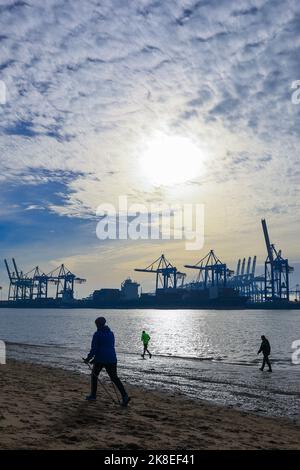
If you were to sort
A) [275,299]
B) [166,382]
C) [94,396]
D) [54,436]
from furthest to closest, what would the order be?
[275,299] → [166,382] → [94,396] → [54,436]

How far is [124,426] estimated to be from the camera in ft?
25.2

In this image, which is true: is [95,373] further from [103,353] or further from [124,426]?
[124,426]

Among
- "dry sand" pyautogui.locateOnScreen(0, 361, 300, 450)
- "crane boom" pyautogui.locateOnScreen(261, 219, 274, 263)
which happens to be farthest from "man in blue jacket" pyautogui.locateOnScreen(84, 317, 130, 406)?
"crane boom" pyautogui.locateOnScreen(261, 219, 274, 263)

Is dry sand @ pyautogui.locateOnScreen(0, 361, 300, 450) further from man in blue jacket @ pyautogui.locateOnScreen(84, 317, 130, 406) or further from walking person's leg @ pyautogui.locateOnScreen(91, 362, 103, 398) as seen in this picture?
man in blue jacket @ pyautogui.locateOnScreen(84, 317, 130, 406)

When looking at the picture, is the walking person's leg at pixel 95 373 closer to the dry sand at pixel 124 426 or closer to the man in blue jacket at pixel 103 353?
the man in blue jacket at pixel 103 353

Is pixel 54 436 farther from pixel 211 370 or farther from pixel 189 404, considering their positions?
pixel 211 370

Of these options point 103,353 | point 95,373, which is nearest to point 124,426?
point 103,353

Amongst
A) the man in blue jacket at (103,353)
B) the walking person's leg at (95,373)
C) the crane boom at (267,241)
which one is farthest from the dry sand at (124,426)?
the crane boom at (267,241)

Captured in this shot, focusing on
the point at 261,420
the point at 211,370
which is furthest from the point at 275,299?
the point at 261,420

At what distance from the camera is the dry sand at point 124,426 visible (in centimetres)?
647

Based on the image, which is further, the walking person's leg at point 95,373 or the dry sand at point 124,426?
the walking person's leg at point 95,373

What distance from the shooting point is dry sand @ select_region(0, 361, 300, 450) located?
21.2ft
